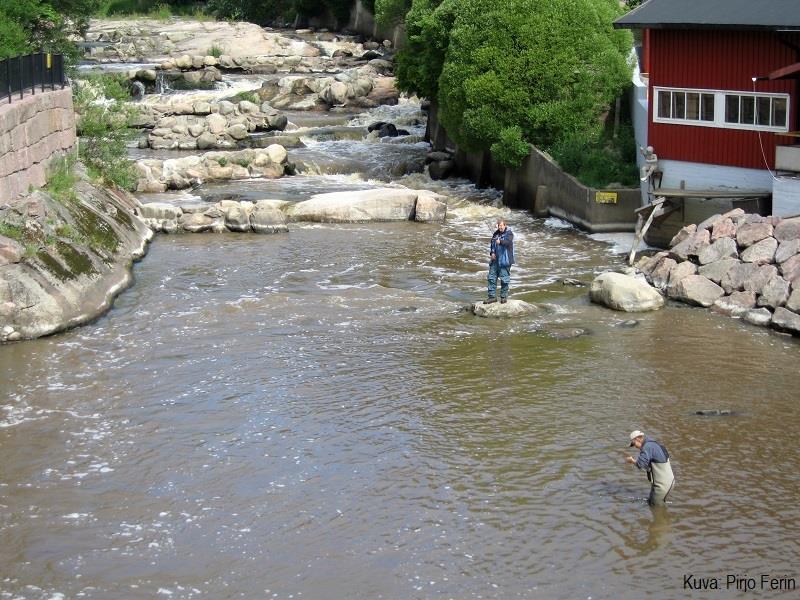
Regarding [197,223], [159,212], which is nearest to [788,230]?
[197,223]

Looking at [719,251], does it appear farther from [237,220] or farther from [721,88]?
[237,220]

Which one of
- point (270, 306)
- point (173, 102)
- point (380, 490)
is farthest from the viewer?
point (173, 102)

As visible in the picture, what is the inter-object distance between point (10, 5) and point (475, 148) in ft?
51.4

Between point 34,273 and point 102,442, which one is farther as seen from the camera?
point 34,273

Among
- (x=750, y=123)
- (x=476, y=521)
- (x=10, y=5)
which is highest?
(x=10, y=5)

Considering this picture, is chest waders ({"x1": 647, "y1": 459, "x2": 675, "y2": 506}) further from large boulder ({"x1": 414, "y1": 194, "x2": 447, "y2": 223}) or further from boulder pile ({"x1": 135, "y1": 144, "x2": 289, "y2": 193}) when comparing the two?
boulder pile ({"x1": 135, "y1": 144, "x2": 289, "y2": 193})

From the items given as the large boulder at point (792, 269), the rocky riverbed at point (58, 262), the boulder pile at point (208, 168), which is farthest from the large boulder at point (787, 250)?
the boulder pile at point (208, 168)

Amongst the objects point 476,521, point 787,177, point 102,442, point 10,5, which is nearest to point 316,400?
point 102,442

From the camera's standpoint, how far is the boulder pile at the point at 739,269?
959 inches

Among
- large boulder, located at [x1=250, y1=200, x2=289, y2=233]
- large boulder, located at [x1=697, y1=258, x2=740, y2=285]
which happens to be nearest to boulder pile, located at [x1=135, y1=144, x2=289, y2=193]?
large boulder, located at [x1=250, y1=200, x2=289, y2=233]

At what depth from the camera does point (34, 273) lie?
2439cm

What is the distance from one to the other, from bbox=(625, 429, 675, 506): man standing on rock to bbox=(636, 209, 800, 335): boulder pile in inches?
363

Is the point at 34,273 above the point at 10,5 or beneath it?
beneath

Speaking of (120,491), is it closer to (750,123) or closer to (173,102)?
(750,123)
